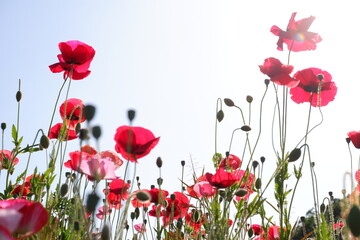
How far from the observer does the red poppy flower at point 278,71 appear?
2355 mm

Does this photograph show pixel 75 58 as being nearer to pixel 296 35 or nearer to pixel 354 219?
pixel 296 35

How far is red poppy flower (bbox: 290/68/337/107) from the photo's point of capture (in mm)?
2613

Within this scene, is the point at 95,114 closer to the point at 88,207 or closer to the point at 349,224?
the point at 88,207

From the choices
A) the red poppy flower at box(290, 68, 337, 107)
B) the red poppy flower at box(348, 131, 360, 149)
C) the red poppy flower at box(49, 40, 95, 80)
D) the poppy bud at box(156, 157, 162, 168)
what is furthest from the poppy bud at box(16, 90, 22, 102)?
the red poppy flower at box(348, 131, 360, 149)

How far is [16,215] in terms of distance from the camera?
2.78 feet

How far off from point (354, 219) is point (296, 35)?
178 centimetres

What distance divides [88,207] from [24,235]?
0.20 meters

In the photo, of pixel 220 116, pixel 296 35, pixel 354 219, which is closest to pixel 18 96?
pixel 220 116

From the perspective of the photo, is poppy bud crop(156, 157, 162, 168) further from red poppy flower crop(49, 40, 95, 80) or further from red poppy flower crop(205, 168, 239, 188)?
red poppy flower crop(49, 40, 95, 80)

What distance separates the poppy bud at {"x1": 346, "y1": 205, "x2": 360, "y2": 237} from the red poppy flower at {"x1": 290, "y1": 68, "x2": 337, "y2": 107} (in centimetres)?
165

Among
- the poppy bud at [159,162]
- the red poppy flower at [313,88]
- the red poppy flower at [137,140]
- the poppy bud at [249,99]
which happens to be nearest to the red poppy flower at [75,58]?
the poppy bud at [159,162]

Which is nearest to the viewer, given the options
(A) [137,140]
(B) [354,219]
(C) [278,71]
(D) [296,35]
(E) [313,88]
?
(B) [354,219]

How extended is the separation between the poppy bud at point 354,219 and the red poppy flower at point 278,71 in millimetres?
1477

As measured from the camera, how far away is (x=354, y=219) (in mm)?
926
